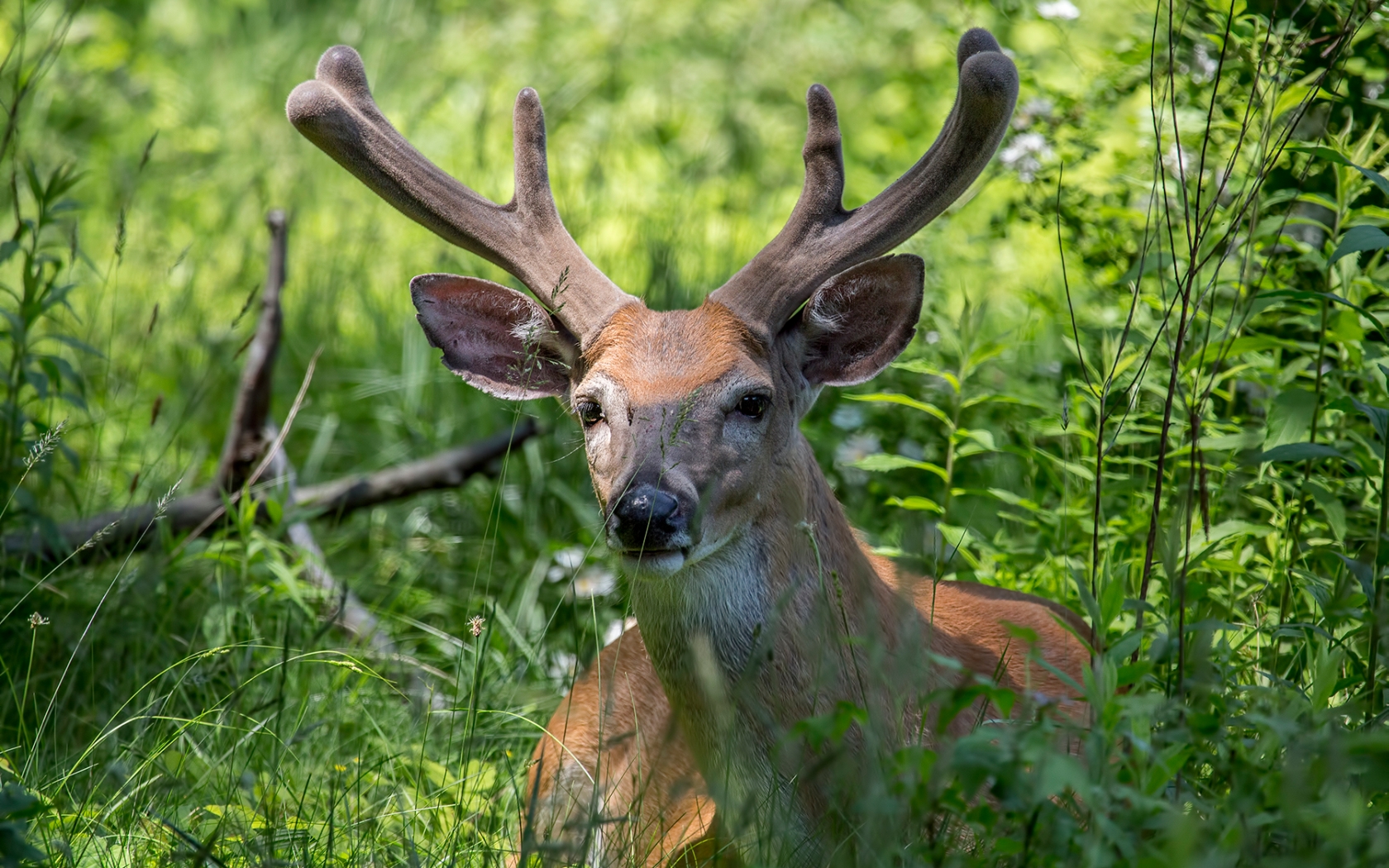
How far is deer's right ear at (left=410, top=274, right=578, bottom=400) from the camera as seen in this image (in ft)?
11.3

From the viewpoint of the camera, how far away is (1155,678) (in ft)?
9.31

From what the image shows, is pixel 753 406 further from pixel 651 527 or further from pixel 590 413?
pixel 651 527

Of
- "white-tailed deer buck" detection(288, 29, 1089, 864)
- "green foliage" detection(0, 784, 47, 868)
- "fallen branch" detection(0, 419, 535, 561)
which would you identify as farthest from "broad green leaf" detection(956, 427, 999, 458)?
"green foliage" detection(0, 784, 47, 868)

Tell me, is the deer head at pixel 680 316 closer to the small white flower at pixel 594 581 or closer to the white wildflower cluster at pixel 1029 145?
the small white flower at pixel 594 581

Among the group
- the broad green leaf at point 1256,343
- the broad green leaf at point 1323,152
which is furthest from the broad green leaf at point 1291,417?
the broad green leaf at point 1323,152

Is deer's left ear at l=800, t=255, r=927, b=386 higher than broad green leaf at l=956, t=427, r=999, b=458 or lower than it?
higher

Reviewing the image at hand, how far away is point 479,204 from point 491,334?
329 mm

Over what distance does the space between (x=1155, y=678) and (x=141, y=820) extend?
1.98m

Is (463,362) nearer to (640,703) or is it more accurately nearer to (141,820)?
(640,703)

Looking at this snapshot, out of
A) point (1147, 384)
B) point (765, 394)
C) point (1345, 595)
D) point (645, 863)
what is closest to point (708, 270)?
point (1147, 384)

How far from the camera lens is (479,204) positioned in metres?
3.41

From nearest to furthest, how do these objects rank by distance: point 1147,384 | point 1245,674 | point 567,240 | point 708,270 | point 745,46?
point 1245,674
point 567,240
point 1147,384
point 708,270
point 745,46

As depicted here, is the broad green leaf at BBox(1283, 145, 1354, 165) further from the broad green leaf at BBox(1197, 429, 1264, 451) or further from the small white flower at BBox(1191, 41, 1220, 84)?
the small white flower at BBox(1191, 41, 1220, 84)

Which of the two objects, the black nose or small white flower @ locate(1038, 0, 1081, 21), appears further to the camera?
small white flower @ locate(1038, 0, 1081, 21)
